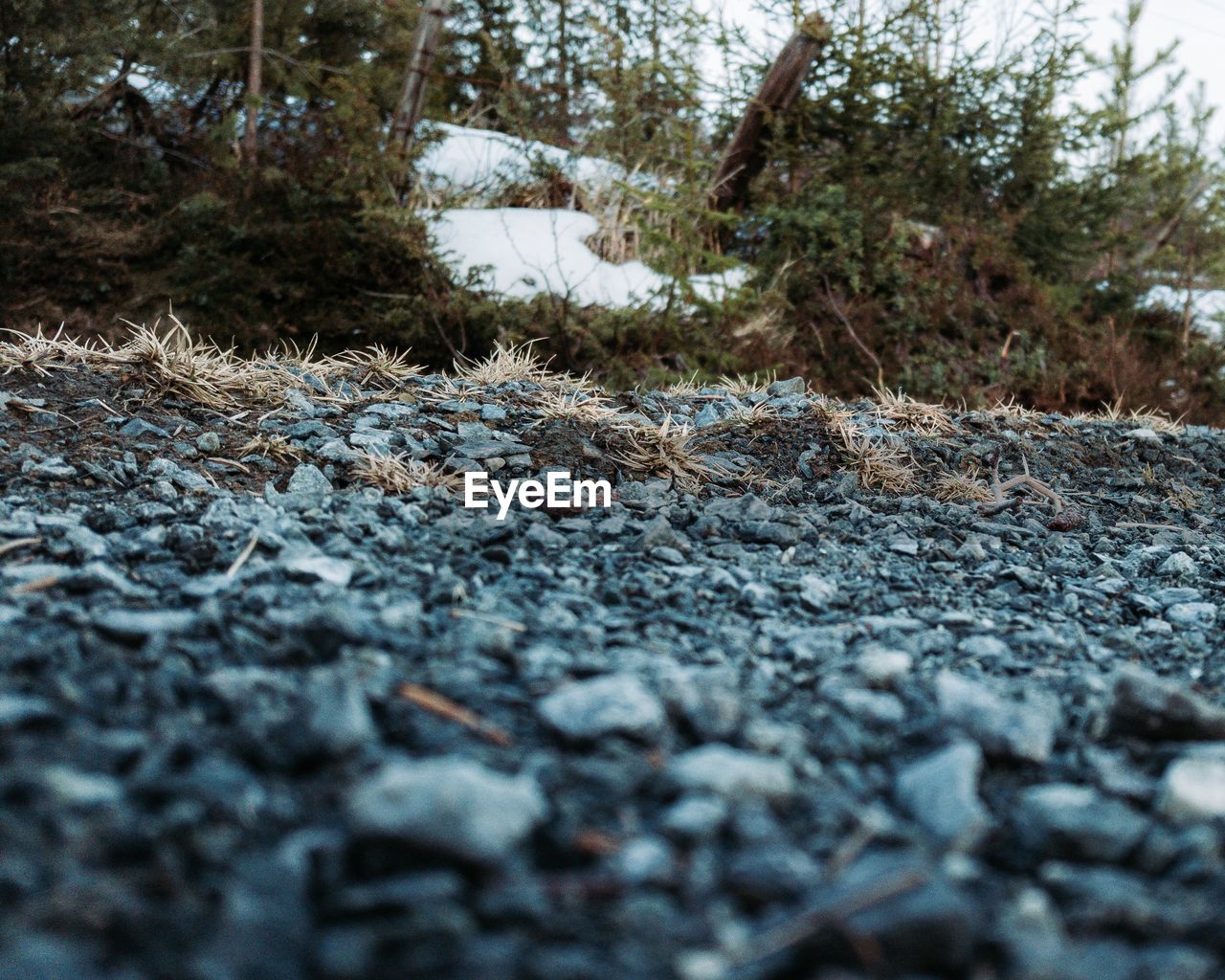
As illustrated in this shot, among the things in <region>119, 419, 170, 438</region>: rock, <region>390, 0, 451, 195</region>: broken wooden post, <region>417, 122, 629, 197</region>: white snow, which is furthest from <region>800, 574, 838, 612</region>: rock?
<region>417, 122, 629, 197</region>: white snow

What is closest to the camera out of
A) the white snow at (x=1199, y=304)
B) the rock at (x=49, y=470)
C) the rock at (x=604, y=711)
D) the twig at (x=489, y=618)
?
the rock at (x=604, y=711)

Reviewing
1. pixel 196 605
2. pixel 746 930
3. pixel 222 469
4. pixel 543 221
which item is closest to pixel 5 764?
pixel 196 605

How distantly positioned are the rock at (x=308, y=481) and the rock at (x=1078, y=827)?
205cm

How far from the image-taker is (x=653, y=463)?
126 inches

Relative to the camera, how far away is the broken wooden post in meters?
7.54

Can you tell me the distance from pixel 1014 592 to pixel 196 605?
1918 mm

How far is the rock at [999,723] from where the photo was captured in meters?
1.28

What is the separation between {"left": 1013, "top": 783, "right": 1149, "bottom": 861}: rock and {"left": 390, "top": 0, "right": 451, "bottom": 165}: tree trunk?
739 cm

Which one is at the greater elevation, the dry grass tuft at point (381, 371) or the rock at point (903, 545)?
the dry grass tuft at point (381, 371)

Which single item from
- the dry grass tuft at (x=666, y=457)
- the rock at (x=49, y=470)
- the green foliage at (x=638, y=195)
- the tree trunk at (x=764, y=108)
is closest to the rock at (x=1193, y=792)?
the dry grass tuft at (x=666, y=457)

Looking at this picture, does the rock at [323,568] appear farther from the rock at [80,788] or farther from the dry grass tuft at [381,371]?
the dry grass tuft at [381,371]

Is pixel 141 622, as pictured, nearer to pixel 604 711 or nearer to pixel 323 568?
pixel 323 568

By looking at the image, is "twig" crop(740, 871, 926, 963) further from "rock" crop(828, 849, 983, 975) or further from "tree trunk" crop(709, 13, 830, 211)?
"tree trunk" crop(709, 13, 830, 211)

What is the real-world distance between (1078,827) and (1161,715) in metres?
0.42
